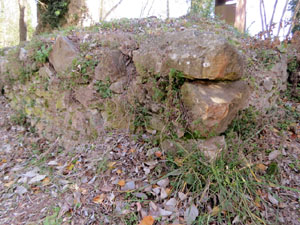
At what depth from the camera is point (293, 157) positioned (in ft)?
8.47

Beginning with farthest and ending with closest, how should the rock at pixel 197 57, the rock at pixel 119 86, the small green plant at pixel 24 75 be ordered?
the small green plant at pixel 24 75 → the rock at pixel 119 86 → the rock at pixel 197 57

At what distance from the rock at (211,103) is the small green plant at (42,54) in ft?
8.07

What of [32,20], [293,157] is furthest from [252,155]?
[32,20]

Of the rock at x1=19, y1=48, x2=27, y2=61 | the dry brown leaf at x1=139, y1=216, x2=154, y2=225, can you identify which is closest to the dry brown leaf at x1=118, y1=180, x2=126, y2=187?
the dry brown leaf at x1=139, y1=216, x2=154, y2=225

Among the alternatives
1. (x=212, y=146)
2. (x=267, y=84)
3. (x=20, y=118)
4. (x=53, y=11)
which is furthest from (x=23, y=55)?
(x=267, y=84)

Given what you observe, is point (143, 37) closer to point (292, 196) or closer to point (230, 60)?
point (230, 60)

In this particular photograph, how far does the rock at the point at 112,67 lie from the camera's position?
2.81m

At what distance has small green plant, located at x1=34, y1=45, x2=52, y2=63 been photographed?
3440 mm

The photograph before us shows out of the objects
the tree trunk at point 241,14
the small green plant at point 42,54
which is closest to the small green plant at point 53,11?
the small green plant at point 42,54

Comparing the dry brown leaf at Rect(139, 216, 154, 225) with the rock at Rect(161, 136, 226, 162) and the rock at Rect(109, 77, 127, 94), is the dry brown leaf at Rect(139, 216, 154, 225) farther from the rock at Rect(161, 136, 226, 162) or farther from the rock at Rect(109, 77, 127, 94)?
the rock at Rect(109, 77, 127, 94)

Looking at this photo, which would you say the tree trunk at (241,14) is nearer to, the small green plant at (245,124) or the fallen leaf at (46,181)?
the small green plant at (245,124)

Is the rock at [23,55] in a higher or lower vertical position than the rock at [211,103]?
higher

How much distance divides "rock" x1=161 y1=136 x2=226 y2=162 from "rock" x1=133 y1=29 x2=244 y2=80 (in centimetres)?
66

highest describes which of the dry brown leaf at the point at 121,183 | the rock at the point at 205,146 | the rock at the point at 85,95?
the rock at the point at 85,95
